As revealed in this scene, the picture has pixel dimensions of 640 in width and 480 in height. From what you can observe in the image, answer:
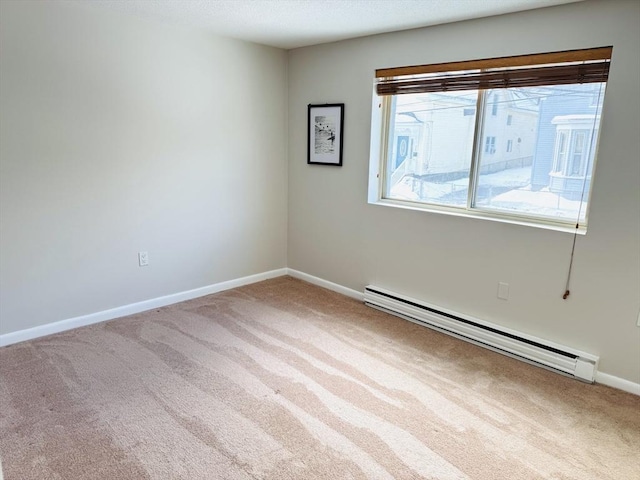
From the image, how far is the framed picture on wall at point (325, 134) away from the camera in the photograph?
3.77 metres

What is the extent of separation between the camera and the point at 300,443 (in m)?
2.04

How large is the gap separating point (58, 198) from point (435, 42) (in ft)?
9.36

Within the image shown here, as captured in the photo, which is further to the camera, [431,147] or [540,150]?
[431,147]

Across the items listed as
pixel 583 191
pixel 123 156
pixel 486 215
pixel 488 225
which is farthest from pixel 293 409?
pixel 123 156

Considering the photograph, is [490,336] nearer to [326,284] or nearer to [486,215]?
[486,215]

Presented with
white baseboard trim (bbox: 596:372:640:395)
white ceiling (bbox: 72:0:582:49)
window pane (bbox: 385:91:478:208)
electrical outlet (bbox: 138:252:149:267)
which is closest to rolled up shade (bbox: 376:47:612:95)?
window pane (bbox: 385:91:478:208)

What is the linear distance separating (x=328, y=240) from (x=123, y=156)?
6.16ft

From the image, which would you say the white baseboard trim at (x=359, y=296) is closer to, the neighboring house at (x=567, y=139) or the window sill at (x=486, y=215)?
the window sill at (x=486, y=215)

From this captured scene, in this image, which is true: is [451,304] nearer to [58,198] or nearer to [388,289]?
[388,289]

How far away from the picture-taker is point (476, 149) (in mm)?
3062

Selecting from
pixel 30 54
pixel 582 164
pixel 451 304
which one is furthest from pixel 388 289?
pixel 30 54

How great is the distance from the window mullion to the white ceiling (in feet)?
1.78

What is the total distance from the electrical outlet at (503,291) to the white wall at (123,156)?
2.27 m

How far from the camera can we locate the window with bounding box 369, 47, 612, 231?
2588mm
